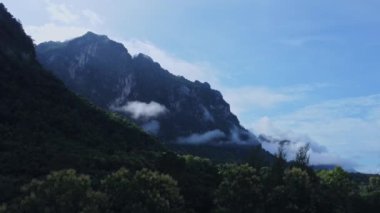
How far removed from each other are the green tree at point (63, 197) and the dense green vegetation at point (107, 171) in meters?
0.11

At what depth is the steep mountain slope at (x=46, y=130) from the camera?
348ft

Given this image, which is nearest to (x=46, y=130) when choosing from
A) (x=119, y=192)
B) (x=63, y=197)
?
(x=119, y=192)

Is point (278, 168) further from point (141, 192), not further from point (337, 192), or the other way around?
point (141, 192)

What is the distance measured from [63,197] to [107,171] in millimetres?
44000

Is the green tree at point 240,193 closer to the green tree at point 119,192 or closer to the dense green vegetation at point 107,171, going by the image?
the dense green vegetation at point 107,171

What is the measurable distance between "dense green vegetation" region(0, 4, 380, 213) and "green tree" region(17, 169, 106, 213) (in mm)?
106

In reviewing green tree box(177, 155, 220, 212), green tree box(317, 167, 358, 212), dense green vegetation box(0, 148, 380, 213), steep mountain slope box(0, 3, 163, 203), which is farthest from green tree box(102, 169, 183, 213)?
green tree box(317, 167, 358, 212)

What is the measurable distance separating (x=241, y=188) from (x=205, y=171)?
32895 millimetres

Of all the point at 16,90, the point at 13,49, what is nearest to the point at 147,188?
the point at 16,90

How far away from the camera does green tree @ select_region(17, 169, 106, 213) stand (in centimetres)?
6378

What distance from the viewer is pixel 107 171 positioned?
10812cm

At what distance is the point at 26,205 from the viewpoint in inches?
2517

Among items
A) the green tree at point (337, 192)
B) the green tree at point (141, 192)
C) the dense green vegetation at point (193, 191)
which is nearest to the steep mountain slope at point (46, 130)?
the dense green vegetation at point (193, 191)

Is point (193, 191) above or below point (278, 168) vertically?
below
